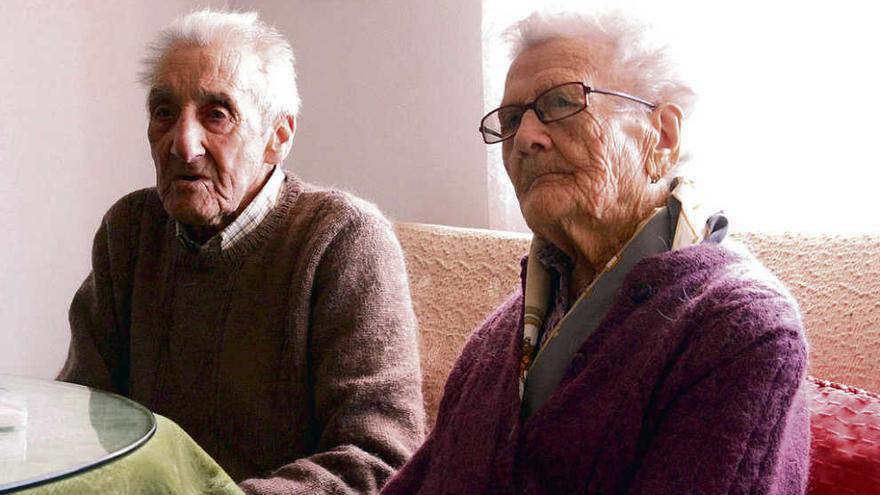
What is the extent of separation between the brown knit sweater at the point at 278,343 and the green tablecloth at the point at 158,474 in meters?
0.23

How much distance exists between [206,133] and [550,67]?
766 millimetres

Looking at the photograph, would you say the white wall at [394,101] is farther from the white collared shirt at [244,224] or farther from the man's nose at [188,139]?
the man's nose at [188,139]

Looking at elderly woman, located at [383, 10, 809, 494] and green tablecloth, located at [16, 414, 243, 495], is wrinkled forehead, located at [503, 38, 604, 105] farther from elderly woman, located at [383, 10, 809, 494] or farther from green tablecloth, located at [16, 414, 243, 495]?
green tablecloth, located at [16, 414, 243, 495]

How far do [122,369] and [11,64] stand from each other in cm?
105

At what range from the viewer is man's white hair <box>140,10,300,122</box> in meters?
1.72

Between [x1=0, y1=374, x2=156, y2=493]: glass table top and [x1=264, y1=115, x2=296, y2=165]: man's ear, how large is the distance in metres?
0.60

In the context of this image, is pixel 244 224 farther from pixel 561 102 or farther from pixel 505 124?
pixel 561 102

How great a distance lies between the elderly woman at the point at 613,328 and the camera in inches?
35.3

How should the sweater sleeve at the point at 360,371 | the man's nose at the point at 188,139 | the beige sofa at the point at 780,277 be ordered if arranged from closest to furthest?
the beige sofa at the point at 780,277
the sweater sleeve at the point at 360,371
the man's nose at the point at 188,139

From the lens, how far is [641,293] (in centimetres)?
101

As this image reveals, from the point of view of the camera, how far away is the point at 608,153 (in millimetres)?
1144

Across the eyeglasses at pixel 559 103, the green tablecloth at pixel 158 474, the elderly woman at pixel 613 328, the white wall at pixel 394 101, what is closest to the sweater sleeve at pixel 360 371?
the elderly woman at pixel 613 328

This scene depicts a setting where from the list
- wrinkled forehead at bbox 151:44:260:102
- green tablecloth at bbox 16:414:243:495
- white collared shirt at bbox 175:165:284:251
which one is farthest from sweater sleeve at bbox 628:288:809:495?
wrinkled forehead at bbox 151:44:260:102

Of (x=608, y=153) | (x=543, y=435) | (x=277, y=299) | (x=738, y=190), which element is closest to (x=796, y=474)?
(x=543, y=435)
